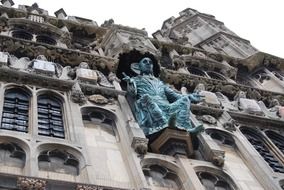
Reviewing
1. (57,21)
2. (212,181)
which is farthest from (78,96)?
(57,21)

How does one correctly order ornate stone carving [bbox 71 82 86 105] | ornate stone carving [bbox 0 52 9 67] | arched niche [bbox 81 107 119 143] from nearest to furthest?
arched niche [bbox 81 107 119 143] → ornate stone carving [bbox 71 82 86 105] → ornate stone carving [bbox 0 52 9 67]

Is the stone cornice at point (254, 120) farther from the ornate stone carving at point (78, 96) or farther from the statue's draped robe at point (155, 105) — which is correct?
the ornate stone carving at point (78, 96)

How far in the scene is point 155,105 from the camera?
13539mm

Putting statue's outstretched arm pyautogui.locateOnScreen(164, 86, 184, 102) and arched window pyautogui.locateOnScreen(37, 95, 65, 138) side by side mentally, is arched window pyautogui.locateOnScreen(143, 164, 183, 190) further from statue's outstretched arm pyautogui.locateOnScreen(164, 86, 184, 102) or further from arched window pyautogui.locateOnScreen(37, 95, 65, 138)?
statue's outstretched arm pyautogui.locateOnScreen(164, 86, 184, 102)

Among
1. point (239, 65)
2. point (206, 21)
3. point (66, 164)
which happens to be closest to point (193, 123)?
point (66, 164)

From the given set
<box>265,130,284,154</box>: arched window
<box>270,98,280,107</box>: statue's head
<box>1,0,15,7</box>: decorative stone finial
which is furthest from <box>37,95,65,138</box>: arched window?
<box>1,0,15,7</box>: decorative stone finial

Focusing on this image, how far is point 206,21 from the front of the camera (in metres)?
35.8

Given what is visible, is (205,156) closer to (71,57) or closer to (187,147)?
(187,147)

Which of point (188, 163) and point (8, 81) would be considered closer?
point (188, 163)

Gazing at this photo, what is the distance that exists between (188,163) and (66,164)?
8.64ft

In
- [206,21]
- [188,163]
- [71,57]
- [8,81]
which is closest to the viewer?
[188,163]

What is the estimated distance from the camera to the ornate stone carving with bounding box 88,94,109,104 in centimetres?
1449

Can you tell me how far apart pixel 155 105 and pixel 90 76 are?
9.22ft

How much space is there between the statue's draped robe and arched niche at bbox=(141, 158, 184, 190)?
0.93 metres
